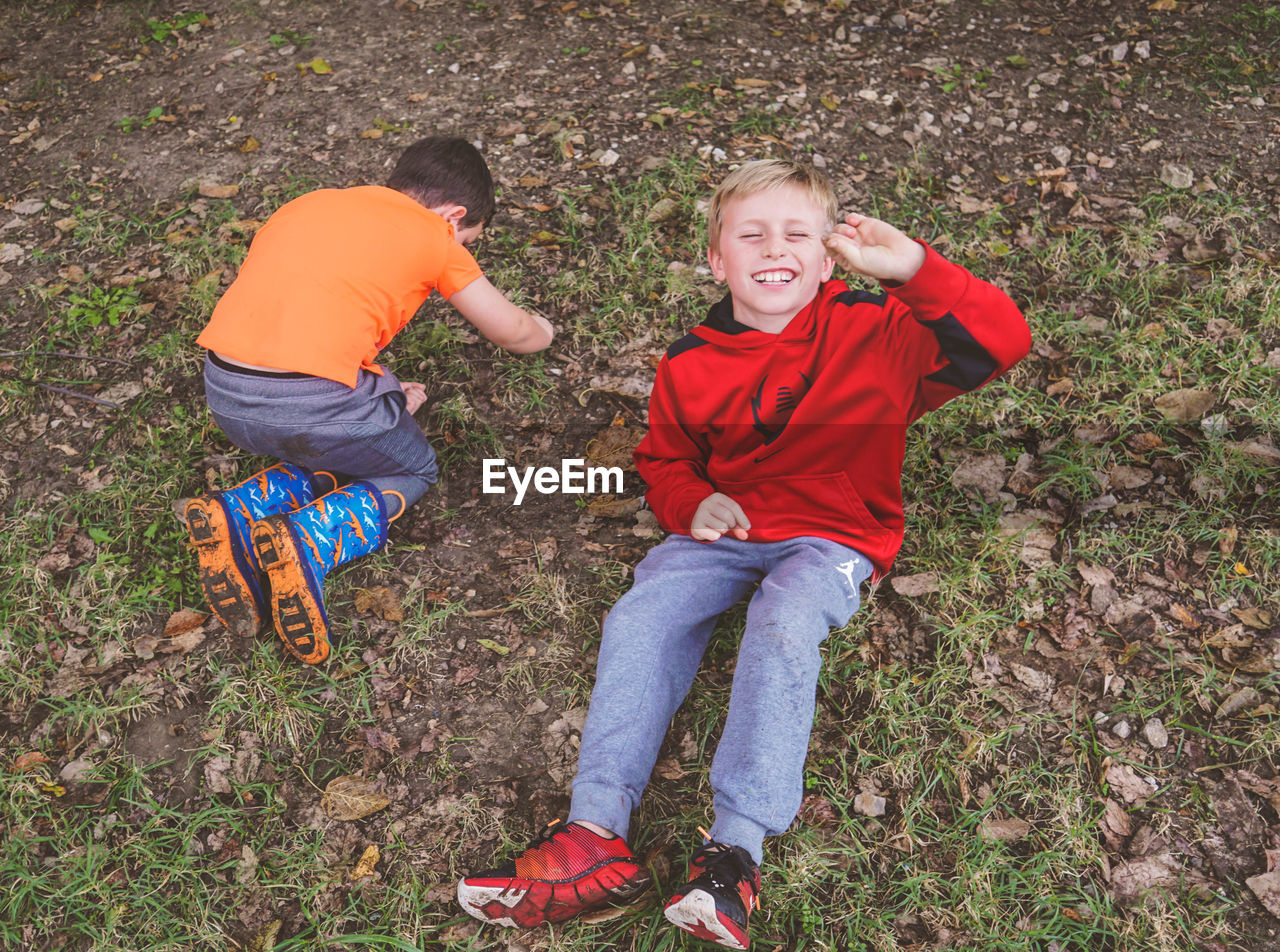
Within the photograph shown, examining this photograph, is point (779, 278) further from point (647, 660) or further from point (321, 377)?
point (321, 377)

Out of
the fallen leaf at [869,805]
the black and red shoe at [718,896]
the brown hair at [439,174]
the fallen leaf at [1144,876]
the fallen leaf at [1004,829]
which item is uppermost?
the brown hair at [439,174]

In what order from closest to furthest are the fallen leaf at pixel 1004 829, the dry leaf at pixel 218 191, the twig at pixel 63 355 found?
the fallen leaf at pixel 1004 829 < the twig at pixel 63 355 < the dry leaf at pixel 218 191

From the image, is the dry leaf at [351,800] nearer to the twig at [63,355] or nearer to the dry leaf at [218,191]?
the twig at [63,355]

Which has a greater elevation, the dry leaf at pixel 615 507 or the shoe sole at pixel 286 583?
the shoe sole at pixel 286 583

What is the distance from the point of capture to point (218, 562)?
2.80 m

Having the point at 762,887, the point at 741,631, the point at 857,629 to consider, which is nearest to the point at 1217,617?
the point at 857,629

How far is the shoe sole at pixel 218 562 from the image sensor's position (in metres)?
2.78

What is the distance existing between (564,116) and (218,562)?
340 centimetres

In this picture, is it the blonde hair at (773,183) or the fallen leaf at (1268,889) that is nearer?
the fallen leaf at (1268,889)

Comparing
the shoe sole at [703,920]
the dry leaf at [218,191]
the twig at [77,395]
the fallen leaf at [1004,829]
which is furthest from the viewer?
the dry leaf at [218,191]

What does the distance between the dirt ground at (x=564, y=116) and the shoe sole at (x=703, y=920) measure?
1172 millimetres

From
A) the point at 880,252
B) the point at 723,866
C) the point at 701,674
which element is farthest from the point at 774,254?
the point at 723,866

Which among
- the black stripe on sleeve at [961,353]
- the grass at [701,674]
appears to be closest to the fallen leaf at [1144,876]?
the grass at [701,674]

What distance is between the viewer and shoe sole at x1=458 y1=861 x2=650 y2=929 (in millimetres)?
2207
